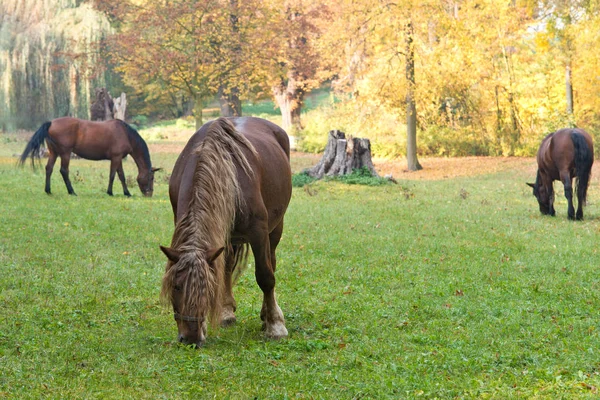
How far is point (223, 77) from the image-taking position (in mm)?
26750

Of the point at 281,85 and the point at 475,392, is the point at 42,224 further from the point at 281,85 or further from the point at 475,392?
the point at 281,85

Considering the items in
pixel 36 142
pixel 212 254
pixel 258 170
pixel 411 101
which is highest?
pixel 411 101

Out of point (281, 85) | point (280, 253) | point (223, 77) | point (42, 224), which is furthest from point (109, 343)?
point (281, 85)

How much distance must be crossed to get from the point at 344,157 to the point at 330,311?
13.4 metres

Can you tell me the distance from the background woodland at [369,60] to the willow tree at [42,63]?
0.06 metres

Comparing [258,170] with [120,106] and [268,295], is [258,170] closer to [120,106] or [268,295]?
[268,295]

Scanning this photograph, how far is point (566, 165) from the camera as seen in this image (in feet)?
44.1

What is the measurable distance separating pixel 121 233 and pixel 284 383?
22.6ft

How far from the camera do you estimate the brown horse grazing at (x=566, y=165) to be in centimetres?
1309

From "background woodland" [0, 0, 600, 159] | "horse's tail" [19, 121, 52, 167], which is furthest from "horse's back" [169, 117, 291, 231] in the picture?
"background woodland" [0, 0, 600, 159]

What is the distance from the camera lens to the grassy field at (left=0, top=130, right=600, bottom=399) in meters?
4.73

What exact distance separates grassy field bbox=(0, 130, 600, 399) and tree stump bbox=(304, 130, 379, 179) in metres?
6.05

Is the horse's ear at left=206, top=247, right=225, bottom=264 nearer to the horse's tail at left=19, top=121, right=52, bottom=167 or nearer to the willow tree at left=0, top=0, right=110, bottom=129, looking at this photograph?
the horse's tail at left=19, top=121, right=52, bottom=167

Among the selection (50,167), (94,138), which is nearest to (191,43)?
(94,138)
